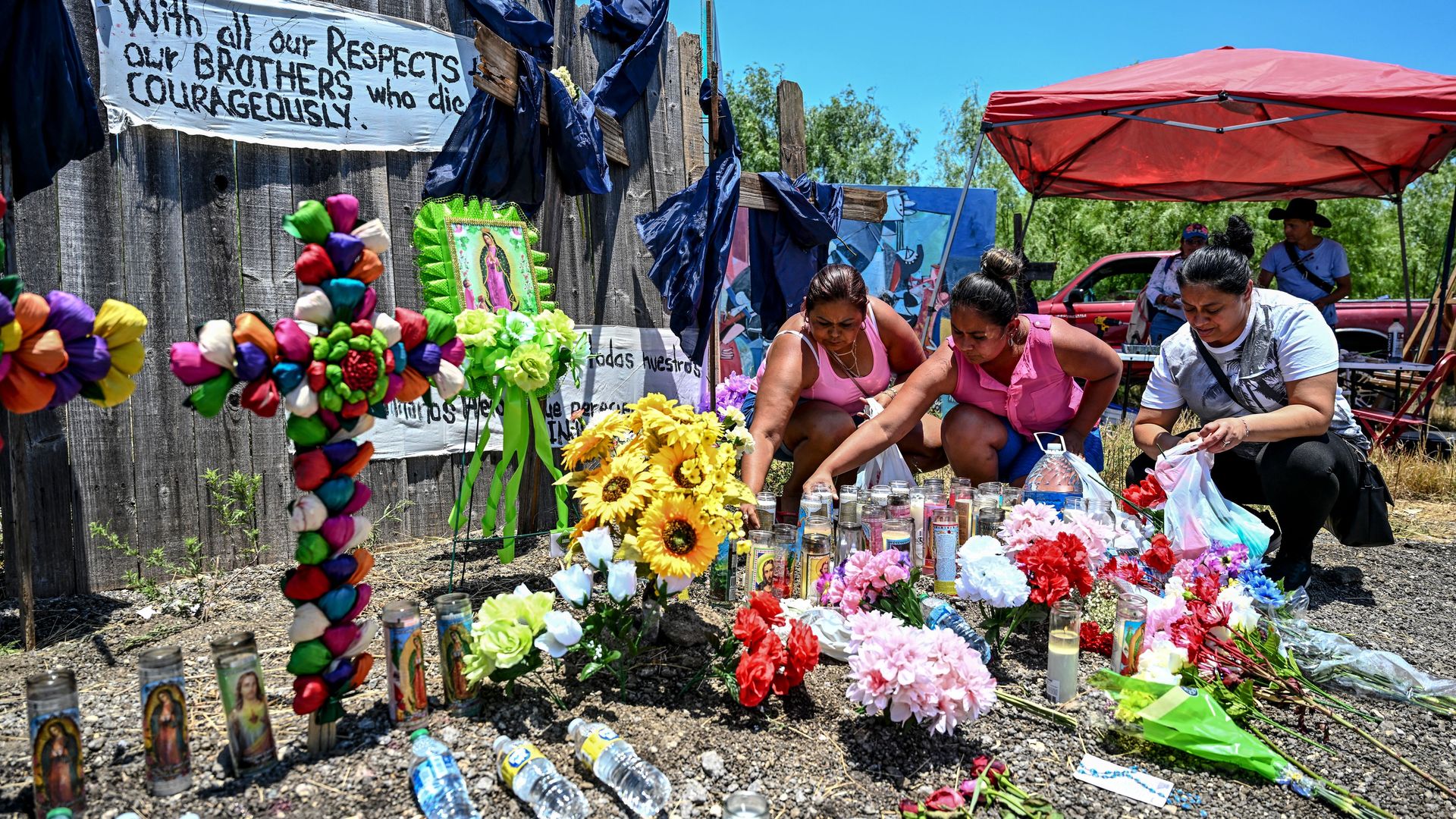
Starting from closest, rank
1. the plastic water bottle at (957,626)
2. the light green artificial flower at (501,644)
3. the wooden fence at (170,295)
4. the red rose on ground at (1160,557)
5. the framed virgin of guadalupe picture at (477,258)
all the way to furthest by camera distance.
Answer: the light green artificial flower at (501,644)
the plastic water bottle at (957,626)
the red rose on ground at (1160,557)
the wooden fence at (170,295)
the framed virgin of guadalupe picture at (477,258)

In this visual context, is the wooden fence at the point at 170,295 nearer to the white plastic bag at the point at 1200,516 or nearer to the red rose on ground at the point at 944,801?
the red rose on ground at the point at 944,801

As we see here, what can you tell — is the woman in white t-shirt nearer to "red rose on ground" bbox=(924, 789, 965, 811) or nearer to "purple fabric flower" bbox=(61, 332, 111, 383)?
"red rose on ground" bbox=(924, 789, 965, 811)

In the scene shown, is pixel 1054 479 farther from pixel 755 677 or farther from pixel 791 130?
pixel 791 130

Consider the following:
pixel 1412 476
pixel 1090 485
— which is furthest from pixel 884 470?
pixel 1412 476

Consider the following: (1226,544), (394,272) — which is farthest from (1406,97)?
(394,272)

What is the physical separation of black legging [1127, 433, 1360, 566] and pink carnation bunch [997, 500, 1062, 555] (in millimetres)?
1419

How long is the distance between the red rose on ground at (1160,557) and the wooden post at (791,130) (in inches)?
146

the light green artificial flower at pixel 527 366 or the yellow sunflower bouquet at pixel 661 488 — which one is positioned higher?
the light green artificial flower at pixel 527 366

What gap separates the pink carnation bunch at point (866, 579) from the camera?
104 inches

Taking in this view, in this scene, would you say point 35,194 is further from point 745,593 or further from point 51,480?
point 745,593

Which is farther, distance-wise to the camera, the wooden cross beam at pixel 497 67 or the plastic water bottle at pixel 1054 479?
the wooden cross beam at pixel 497 67

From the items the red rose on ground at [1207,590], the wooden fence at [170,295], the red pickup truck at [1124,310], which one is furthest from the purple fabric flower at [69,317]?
the red pickup truck at [1124,310]

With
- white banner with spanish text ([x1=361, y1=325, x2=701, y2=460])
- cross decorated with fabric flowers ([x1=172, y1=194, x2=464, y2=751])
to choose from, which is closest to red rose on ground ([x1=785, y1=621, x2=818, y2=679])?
cross decorated with fabric flowers ([x1=172, y1=194, x2=464, y2=751])

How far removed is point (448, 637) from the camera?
7.11ft
